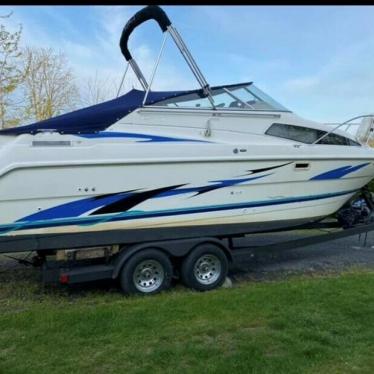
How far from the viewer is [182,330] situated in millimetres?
4477

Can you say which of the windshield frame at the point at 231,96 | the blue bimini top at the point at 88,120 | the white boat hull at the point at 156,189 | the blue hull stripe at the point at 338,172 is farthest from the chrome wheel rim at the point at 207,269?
the blue bimini top at the point at 88,120

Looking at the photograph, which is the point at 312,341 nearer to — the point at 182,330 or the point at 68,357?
the point at 182,330

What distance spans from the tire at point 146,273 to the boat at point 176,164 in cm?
40

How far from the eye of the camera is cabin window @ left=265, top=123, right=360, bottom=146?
6.92 metres

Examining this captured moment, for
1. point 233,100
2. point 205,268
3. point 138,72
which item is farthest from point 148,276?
point 138,72

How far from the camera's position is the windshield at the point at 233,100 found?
6.72 metres

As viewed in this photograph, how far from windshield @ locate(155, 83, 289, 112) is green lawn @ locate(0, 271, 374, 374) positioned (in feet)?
8.35

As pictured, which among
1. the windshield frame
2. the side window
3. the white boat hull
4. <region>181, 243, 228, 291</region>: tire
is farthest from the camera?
the side window

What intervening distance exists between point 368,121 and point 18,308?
613 cm

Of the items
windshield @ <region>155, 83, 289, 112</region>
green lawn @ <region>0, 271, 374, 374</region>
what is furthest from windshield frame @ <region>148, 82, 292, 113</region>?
green lawn @ <region>0, 271, 374, 374</region>

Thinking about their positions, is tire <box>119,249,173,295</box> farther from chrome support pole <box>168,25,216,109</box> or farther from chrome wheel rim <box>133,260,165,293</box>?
chrome support pole <box>168,25,216,109</box>

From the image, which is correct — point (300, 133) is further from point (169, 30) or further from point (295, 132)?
point (169, 30)

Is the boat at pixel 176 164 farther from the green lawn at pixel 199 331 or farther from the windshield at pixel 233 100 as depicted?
the green lawn at pixel 199 331

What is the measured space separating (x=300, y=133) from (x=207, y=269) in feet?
7.91
